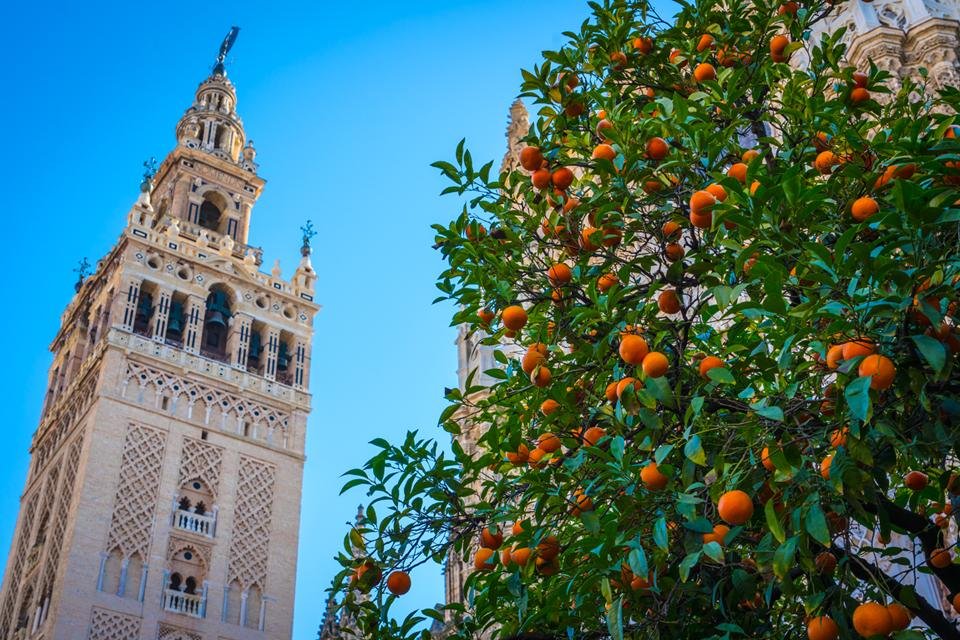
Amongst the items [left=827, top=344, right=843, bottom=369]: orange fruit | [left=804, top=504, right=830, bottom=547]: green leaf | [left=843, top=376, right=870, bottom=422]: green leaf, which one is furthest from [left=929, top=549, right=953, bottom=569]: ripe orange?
[left=843, top=376, right=870, bottom=422]: green leaf

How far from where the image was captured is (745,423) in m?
3.82

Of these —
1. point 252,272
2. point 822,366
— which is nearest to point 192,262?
point 252,272

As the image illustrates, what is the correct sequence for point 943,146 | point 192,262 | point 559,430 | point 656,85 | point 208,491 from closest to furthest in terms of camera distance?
point 943,146, point 559,430, point 656,85, point 208,491, point 192,262

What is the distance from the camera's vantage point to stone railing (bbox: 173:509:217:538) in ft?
102

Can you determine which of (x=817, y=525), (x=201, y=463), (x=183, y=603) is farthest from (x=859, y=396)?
(x=201, y=463)

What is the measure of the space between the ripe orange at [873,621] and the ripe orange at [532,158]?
280cm

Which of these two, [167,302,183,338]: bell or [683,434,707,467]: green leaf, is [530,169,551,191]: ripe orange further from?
[167,302,183,338]: bell

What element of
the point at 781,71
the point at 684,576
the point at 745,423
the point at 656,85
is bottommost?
the point at 684,576

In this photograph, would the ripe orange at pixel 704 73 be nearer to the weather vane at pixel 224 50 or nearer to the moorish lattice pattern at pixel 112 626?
the moorish lattice pattern at pixel 112 626

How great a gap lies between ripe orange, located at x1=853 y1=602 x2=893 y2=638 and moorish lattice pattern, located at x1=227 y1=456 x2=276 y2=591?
29744 mm

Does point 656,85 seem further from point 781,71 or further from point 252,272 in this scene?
point 252,272

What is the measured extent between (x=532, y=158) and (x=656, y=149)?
2.34 feet

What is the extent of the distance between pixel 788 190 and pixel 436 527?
246 cm

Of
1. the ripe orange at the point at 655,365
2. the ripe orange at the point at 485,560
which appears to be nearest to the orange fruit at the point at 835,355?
the ripe orange at the point at 655,365
